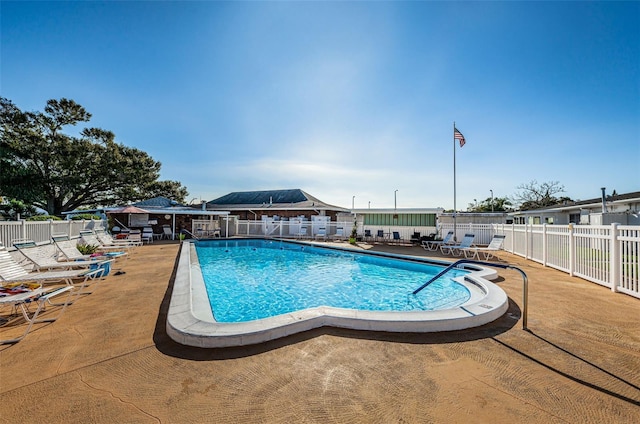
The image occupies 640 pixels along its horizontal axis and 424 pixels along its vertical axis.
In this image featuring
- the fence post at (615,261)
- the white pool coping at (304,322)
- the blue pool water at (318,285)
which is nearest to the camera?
the white pool coping at (304,322)

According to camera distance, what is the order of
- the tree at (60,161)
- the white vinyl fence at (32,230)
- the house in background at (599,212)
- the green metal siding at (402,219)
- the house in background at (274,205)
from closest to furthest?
the white vinyl fence at (32,230) → the house in background at (599,212) → the green metal siding at (402,219) → the tree at (60,161) → the house in background at (274,205)

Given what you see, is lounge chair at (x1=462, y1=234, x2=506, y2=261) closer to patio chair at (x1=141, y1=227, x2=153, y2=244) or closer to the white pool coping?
the white pool coping

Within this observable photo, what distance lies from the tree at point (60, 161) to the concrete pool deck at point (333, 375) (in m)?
25.5

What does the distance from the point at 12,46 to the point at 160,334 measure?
1393cm

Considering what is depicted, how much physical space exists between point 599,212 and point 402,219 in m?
12.5

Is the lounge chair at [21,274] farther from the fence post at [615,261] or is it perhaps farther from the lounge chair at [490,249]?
the lounge chair at [490,249]

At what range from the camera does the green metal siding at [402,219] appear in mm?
17766

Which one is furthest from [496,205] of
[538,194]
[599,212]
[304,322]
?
[304,322]

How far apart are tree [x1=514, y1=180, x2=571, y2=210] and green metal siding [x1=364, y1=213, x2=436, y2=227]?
31123 mm

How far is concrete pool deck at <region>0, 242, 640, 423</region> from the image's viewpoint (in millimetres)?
1992

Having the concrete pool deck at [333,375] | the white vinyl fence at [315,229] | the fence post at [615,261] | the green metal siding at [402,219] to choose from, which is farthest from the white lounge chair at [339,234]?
the concrete pool deck at [333,375]

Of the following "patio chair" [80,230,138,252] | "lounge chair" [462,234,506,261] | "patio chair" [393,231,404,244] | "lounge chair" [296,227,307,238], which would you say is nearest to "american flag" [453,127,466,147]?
"lounge chair" [462,234,506,261]

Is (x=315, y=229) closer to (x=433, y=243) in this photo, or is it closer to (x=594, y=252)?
(x=433, y=243)

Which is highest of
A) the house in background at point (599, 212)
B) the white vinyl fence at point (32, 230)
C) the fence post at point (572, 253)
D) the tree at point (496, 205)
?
the tree at point (496, 205)
